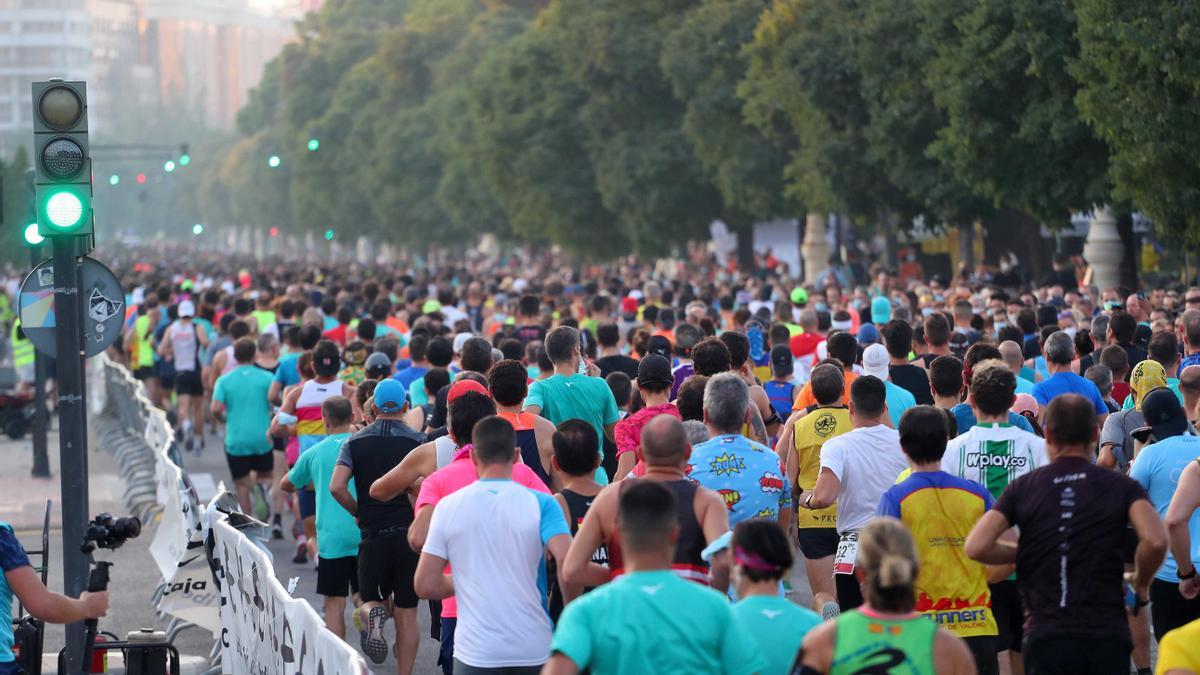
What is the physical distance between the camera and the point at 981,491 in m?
7.17

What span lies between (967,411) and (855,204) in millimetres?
26948

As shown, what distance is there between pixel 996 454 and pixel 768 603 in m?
2.69

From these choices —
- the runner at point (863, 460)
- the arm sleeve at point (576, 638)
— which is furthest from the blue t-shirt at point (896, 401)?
the arm sleeve at point (576, 638)

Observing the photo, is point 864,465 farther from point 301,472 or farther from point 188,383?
point 188,383

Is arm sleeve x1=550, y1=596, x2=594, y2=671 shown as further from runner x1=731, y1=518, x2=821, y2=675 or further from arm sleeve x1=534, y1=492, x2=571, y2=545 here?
arm sleeve x1=534, y1=492, x2=571, y2=545

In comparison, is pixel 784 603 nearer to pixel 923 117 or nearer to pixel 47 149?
pixel 47 149

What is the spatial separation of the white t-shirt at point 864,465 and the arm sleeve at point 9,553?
11.0 ft

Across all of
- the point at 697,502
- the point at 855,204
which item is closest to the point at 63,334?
the point at 697,502

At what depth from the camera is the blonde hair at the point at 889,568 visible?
524cm

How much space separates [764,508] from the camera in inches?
307

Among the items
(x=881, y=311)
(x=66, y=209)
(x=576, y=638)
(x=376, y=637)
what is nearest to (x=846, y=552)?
(x=376, y=637)

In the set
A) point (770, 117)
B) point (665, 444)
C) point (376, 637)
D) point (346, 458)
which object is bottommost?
point (376, 637)

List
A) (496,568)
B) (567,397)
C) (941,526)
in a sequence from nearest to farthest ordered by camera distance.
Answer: (496,568), (941,526), (567,397)

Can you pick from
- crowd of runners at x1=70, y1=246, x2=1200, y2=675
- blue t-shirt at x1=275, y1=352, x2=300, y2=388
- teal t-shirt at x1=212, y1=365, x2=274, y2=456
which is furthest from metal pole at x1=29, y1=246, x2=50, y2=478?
crowd of runners at x1=70, y1=246, x2=1200, y2=675
